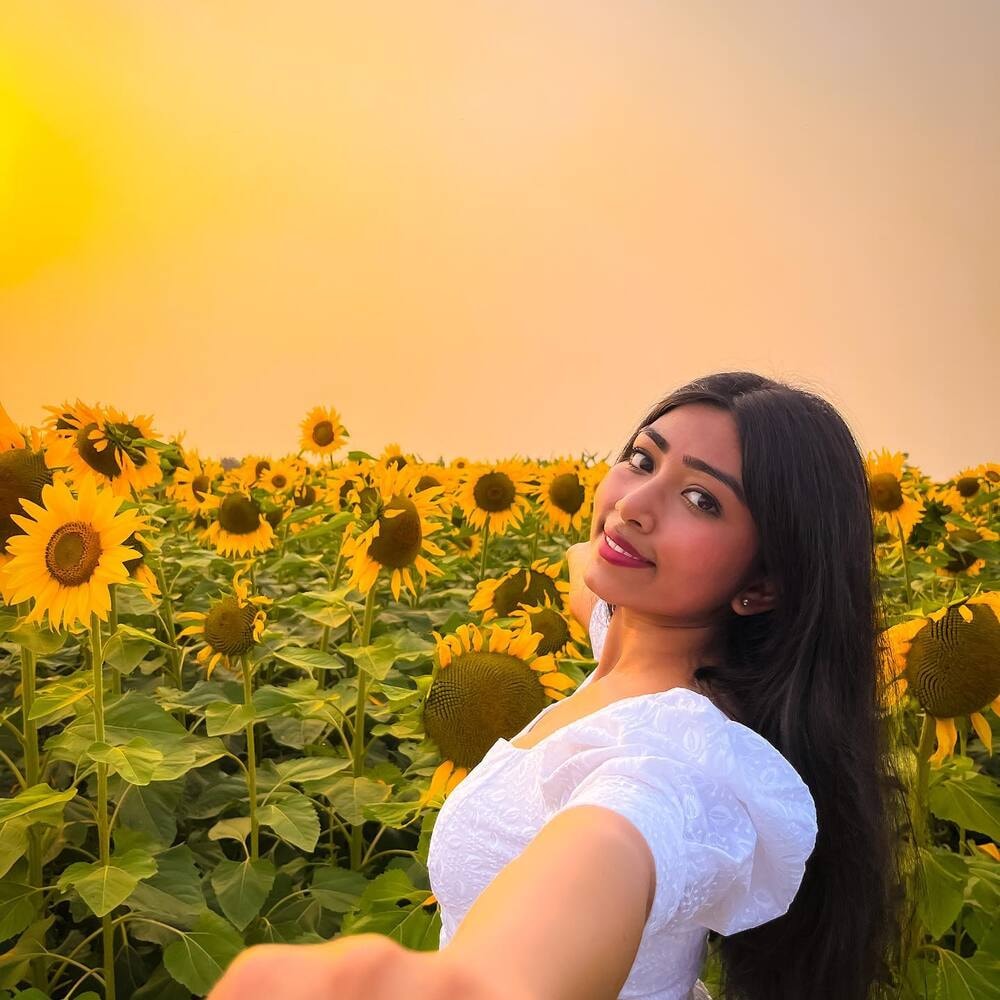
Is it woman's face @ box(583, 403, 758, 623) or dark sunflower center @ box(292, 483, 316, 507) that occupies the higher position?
woman's face @ box(583, 403, 758, 623)

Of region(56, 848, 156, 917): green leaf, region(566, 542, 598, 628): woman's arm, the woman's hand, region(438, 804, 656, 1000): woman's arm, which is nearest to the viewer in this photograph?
the woman's hand

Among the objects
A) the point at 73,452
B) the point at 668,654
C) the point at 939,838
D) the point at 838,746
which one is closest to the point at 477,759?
the point at 668,654

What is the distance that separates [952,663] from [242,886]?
1462 mm

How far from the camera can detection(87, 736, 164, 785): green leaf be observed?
1753 millimetres

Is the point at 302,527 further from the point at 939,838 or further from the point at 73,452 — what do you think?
the point at 939,838

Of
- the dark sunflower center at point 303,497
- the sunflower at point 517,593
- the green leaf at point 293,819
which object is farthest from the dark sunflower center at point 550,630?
the dark sunflower center at point 303,497

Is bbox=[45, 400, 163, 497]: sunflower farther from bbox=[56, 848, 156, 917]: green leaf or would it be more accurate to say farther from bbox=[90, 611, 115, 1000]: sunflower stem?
bbox=[56, 848, 156, 917]: green leaf

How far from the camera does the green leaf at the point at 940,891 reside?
1814 millimetres

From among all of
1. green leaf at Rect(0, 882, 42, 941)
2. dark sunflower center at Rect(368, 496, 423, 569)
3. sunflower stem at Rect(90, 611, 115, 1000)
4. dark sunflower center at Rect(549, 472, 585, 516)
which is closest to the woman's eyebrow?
sunflower stem at Rect(90, 611, 115, 1000)

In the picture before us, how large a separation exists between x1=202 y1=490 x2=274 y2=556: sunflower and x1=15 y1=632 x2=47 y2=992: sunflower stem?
4.95 ft

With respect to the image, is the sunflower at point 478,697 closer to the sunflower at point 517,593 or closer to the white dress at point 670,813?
the white dress at point 670,813

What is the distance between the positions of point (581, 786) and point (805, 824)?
308mm

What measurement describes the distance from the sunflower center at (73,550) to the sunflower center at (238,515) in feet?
5.54

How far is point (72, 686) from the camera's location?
2.04 m
